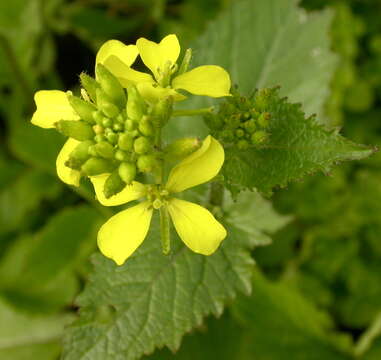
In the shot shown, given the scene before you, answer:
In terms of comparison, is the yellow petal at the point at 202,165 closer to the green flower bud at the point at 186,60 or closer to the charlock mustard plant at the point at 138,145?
the charlock mustard plant at the point at 138,145

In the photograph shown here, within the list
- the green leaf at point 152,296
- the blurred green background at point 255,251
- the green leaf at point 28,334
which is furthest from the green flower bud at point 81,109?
the green leaf at point 28,334

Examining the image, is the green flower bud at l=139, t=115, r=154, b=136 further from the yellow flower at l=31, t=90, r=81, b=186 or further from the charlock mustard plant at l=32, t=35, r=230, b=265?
the yellow flower at l=31, t=90, r=81, b=186

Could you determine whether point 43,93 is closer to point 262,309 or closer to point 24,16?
point 262,309

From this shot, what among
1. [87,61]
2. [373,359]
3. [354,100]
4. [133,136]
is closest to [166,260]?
[133,136]

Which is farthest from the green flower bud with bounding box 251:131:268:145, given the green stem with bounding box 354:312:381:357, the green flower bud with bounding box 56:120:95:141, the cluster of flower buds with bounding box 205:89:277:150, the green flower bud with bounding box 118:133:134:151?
the green stem with bounding box 354:312:381:357

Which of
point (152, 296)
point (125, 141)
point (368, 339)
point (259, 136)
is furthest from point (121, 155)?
point (368, 339)

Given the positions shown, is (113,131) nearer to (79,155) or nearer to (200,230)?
(79,155)
